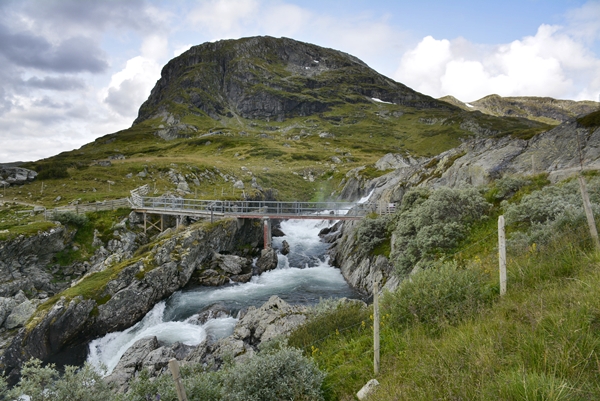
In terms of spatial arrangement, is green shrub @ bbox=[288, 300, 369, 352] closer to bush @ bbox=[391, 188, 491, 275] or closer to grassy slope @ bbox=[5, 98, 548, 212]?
bush @ bbox=[391, 188, 491, 275]

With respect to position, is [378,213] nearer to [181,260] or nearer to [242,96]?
[181,260]

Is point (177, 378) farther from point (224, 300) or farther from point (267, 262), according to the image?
point (267, 262)

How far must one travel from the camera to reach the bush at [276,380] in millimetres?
6039

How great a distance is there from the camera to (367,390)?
5.76m

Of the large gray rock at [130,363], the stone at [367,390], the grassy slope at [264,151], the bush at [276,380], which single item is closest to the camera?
the stone at [367,390]

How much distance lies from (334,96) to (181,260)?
635 ft

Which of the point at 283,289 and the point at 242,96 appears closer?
the point at 283,289

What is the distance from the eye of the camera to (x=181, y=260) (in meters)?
23.3

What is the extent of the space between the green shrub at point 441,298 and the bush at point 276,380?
2.87 m

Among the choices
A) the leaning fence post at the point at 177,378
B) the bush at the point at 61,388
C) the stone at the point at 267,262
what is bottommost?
the stone at the point at 267,262

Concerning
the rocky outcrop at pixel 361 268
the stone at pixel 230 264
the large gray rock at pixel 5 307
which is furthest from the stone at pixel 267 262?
the large gray rock at pixel 5 307

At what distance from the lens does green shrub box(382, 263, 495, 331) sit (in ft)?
23.1

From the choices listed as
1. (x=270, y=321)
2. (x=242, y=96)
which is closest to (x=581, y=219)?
(x=270, y=321)

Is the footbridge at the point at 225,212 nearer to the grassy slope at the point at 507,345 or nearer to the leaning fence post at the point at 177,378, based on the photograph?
the grassy slope at the point at 507,345
